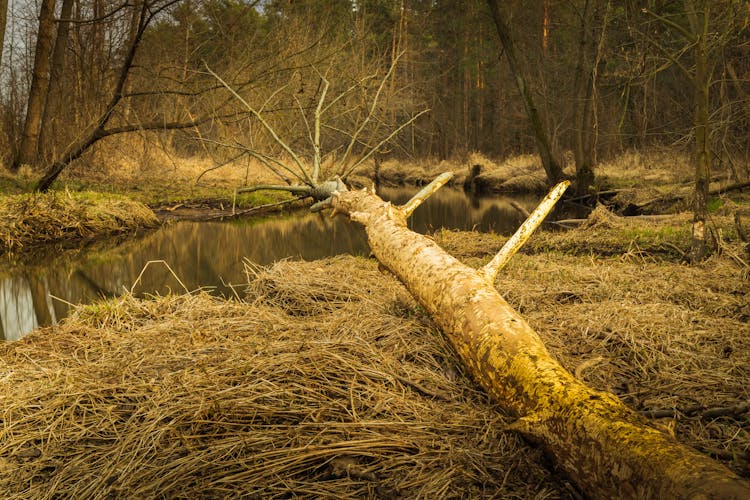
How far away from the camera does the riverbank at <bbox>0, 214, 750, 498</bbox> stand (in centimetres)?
209

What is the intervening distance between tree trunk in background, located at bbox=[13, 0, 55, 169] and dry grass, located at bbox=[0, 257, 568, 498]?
9.89m

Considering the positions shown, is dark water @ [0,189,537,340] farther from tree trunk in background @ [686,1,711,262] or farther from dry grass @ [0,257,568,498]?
tree trunk in background @ [686,1,711,262]

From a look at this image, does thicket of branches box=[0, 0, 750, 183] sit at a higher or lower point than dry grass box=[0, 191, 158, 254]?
higher

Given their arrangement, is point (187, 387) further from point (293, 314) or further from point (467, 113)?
point (467, 113)

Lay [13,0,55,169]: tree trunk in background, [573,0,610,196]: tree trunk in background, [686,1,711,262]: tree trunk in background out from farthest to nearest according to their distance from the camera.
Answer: [573,0,610,196]: tree trunk in background, [13,0,55,169]: tree trunk in background, [686,1,711,262]: tree trunk in background

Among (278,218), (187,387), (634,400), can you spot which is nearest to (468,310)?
(634,400)

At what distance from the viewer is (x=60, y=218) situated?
27.6 ft

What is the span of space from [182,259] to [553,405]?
256 inches

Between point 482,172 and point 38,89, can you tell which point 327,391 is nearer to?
point 38,89

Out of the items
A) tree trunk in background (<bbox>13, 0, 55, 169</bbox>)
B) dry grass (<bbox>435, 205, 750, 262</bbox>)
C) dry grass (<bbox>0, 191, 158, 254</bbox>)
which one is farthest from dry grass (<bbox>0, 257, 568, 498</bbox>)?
tree trunk in background (<bbox>13, 0, 55, 169</bbox>)

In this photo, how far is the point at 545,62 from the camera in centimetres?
2030

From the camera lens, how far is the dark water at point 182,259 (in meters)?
5.62

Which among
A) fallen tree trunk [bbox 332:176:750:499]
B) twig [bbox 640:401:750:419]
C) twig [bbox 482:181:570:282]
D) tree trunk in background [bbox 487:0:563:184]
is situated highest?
tree trunk in background [bbox 487:0:563:184]

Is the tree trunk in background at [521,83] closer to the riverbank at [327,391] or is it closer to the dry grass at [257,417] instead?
the riverbank at [327,391]
